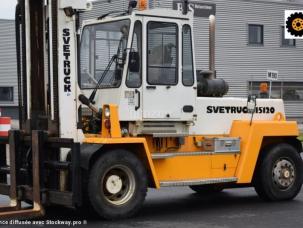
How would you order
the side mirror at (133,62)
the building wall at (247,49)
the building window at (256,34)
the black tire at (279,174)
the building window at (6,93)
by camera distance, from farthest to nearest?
the building window at (6,93), the building window at (256,34), the building wall at (247,49), the black tire at (279,174), the side mirror at (133,62)

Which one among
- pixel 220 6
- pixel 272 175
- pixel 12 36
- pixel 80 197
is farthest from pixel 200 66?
pixel 80 197

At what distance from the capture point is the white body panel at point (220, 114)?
10.7 m

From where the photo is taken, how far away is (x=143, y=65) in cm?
980

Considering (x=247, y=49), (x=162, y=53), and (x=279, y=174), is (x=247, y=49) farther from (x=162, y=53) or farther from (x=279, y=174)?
(x=162, y=53)

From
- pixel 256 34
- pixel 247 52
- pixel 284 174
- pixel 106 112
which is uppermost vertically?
pixel 256 34

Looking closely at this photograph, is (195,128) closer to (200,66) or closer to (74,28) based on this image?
(74,28)

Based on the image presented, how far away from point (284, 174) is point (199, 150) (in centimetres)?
176

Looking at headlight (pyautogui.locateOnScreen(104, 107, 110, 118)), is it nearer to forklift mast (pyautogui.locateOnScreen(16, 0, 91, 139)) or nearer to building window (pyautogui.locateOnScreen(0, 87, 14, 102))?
forklift mast (pyautogui.locateOnScreen(16, 0, 91, 139))

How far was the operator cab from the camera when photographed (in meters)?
9.75

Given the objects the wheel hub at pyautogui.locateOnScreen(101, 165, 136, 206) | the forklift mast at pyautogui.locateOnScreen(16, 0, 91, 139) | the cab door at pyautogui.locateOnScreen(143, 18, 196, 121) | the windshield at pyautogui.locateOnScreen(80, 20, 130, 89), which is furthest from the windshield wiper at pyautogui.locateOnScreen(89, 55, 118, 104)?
the wheel hub at pyautogui.locateOnScreen(101, 165, 136, 206)

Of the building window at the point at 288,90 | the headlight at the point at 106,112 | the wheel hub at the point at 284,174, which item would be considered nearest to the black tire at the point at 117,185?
the headlight at the point at 106,112

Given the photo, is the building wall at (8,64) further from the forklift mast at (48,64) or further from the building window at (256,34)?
the forklift mast at (48,64)

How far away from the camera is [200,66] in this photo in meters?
39.8

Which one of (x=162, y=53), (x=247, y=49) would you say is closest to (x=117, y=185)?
(x=162, y=53)
